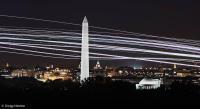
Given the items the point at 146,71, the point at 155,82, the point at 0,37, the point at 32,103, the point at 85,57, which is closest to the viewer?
the point at 32,103

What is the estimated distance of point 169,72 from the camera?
169250 mm

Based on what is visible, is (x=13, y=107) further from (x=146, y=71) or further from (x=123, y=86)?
(x=146, y=71)

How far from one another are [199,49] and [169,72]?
12855 cm

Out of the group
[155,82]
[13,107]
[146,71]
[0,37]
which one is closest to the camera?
[13,107]

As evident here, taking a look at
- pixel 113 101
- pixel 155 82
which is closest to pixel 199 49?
pixel 113 101

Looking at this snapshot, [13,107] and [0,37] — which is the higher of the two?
[0,37]

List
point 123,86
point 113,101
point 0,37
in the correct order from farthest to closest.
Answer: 1. point 123,86
2. point 0,37
3. point 113,101

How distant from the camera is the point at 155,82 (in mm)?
97750

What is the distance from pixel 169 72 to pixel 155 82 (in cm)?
7263

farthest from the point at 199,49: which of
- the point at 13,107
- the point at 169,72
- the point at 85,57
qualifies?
the point at 169,72

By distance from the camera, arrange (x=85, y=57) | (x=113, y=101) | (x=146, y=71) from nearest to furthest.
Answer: (x=113, y=101)
(x=85, y=57)
(x=146, y=71)

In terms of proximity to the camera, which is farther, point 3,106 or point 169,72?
point 169,72

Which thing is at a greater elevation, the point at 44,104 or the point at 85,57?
the point at 85,57

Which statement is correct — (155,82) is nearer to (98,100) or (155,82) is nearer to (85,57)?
(85,57)
